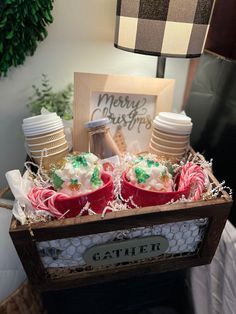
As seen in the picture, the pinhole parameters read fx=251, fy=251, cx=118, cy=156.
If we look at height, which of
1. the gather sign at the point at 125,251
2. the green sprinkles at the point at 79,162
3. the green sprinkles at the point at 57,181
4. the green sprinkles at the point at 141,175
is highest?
the green sprinkles at the point at 79,162

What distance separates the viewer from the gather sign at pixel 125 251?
520mm

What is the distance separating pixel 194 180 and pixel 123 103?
0.97 feet

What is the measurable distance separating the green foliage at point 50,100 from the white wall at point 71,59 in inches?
0.8

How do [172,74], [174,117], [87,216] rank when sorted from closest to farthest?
[87,216] < [174,117] < [172,74]

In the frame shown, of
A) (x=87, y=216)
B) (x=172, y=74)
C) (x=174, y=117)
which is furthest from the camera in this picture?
(x=172, y=74)

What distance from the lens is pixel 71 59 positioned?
2.74 ft

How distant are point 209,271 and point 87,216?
41 centimetres

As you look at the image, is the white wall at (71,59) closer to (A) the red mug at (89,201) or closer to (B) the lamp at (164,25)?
(B) the lamp at (164,25)

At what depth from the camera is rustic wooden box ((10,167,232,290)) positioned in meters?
0.47

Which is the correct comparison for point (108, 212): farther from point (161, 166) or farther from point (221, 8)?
point (221, 8)

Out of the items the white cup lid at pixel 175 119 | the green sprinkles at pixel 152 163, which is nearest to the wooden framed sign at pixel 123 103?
the white cup lid at pixel 175 119

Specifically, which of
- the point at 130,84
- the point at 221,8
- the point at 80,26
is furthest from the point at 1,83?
the point at 221,8

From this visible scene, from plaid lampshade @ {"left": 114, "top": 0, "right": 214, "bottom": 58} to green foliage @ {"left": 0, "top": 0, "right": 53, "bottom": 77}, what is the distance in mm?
244

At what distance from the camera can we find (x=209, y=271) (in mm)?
670
